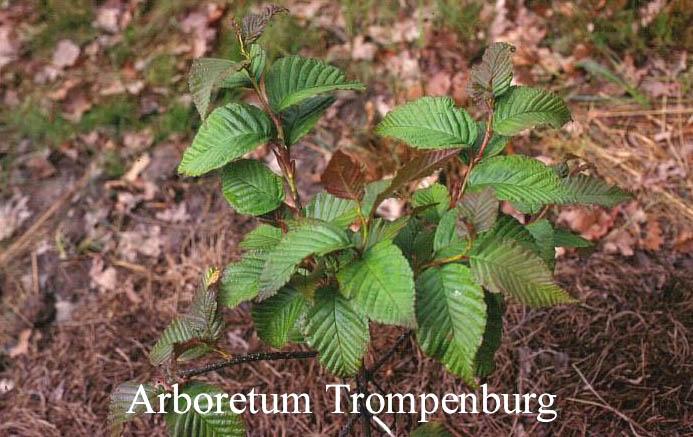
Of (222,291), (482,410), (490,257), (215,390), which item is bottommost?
(482,410)

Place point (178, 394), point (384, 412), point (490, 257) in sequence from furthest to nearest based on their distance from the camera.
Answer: point (384, 412)
point (178, 394)
point (490, 257)

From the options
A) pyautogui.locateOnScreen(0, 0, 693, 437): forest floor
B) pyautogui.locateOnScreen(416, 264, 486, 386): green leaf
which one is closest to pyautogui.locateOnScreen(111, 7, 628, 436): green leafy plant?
pyautogui.locateOnScreen(416, 264, 486, 386): green leaf

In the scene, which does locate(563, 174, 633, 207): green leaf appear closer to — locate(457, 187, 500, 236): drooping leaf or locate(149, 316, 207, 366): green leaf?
locate(457, 187, 500, 236): drooping leaf

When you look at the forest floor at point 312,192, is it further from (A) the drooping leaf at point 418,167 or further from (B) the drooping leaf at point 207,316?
(A) the drooping leaf at point 418,167

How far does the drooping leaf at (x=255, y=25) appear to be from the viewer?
0.96 metres

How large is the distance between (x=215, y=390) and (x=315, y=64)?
597mm

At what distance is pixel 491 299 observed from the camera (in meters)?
1.03

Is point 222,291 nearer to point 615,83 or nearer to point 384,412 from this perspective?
point 384,412

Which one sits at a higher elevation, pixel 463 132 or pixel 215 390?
pixel 463 132

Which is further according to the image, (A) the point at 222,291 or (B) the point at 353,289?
(A) the point at 222,291

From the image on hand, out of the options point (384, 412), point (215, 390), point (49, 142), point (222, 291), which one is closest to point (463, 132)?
point (222, 291)

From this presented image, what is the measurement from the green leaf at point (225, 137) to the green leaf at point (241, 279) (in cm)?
18

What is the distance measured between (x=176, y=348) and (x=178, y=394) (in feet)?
0.26

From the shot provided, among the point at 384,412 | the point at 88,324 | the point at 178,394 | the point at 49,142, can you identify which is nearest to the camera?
the point at 178,394
